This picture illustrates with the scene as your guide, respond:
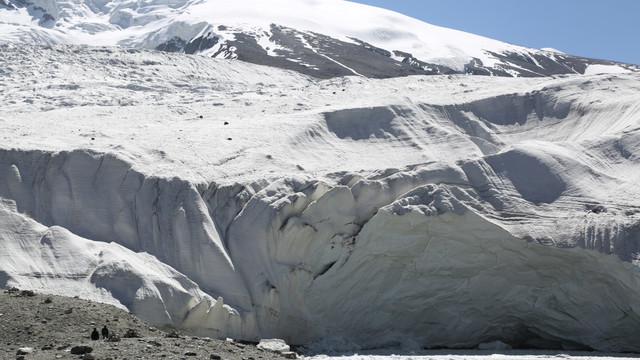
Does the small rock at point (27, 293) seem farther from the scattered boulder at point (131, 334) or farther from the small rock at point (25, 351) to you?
the small rock at point (25, 351)

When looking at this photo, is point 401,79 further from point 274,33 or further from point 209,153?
point 274,33

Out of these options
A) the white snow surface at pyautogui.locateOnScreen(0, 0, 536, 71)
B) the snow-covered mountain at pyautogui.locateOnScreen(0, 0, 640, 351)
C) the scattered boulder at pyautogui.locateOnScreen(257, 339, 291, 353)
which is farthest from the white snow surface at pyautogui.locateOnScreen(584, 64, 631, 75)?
the scattered boulder at pyautogui.locateOnScreen(257, 339, 291, 353)

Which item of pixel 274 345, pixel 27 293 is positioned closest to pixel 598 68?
pixel 274 345

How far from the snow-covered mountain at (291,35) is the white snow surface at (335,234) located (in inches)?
1229

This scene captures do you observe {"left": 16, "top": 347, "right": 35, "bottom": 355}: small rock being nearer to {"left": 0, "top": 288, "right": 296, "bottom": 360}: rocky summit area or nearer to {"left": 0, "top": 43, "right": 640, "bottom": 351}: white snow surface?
{"left": 0, "top": 288, "right": 296, "bottom": 360}: rocky summit area

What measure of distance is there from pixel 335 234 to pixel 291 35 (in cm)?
4690

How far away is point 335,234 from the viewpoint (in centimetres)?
1825

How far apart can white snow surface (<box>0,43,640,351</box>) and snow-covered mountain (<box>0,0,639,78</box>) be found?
3120 cm

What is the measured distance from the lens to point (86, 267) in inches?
646

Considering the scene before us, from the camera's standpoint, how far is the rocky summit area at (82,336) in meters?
12.4

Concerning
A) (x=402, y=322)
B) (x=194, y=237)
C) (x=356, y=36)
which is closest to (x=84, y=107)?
(x=194, y=237)

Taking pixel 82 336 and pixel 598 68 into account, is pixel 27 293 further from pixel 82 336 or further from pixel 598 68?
pixel 598 68

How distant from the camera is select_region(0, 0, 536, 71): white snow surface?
6550 centimetres

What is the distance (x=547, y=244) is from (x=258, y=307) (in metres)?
5.71
